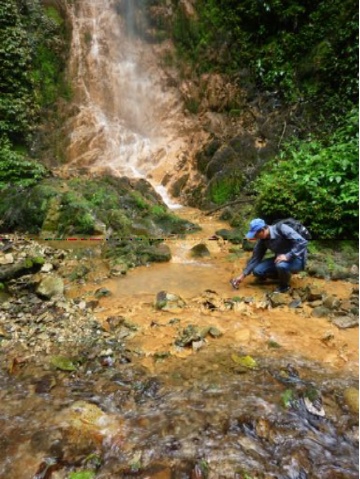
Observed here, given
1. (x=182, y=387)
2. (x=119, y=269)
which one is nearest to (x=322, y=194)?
(x=119, y=269)

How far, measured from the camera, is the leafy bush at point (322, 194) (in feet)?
22.9

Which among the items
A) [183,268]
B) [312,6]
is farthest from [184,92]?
[183,268]

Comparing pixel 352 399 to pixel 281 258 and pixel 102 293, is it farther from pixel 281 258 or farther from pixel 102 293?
pixel 102 293

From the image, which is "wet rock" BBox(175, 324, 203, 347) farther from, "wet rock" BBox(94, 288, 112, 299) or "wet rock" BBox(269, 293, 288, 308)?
"wet rock" BBox(94, 288, 112, 299)

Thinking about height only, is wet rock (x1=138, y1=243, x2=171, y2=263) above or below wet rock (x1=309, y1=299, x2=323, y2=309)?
above

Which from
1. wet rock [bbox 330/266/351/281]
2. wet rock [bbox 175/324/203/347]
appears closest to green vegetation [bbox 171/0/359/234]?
wet rock [bbox 330/266/351/281]

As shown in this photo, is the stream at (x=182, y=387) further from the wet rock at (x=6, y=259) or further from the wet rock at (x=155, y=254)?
the wet rock at (x=6, y=259)

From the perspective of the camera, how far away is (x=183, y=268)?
7016 mm

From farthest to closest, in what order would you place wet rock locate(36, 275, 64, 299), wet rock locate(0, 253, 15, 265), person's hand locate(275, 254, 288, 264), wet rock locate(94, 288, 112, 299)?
wet rock locate(0, 253, 15, 265) → wet rock locate(94, 288, 112, 299) → wet rock locate(36, 275, 64, 299) → person's hand locate(275, 254, 288, 264)

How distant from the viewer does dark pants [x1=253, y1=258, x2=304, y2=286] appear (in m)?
5.30

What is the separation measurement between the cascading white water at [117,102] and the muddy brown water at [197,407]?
10.2 meters

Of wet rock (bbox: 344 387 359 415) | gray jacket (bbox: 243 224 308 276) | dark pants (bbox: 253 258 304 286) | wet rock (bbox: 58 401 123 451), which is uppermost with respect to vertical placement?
gray jacket (bbox: 243 224 308 276)

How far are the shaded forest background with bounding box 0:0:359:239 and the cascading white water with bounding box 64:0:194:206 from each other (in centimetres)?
69

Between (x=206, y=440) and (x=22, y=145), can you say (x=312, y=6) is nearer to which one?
(x=22, y=145)
